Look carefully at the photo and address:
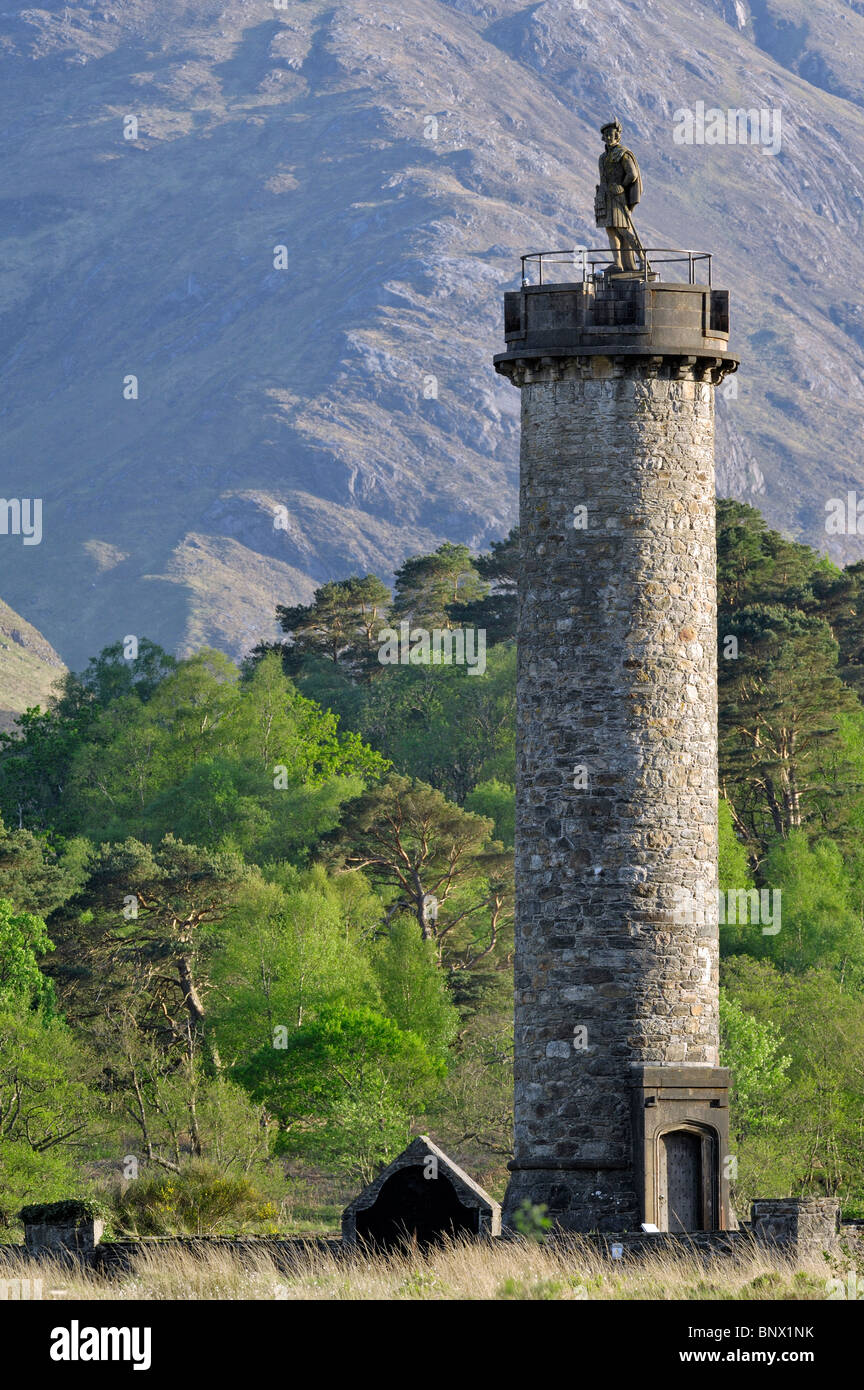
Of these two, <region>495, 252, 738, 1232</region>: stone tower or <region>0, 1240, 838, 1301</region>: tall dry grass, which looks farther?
<region>495, 252, 738, 1232</region>: stone tower

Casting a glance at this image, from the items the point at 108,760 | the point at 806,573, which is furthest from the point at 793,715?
the point at 108,760

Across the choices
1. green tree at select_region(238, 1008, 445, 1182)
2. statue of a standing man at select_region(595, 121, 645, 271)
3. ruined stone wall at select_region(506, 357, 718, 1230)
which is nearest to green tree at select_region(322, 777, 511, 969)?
green tree at select_region(238, 1008, 445, 1182)

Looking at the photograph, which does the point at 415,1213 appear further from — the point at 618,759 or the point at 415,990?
the point at 415,990

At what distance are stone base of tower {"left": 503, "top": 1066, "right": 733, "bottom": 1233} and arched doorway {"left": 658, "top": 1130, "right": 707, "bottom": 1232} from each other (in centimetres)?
1

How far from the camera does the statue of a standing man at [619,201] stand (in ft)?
108

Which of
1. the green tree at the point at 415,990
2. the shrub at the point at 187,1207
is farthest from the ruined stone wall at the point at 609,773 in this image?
the green tree at the point at 415,990

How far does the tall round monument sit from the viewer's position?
30.7 m

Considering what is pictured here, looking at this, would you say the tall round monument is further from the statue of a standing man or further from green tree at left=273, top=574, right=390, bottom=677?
green tree at left=273, top=574, right=390, bottom=677

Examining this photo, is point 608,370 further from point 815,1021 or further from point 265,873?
point 265,873

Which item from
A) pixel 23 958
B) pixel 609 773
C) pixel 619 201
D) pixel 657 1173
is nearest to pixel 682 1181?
pixel 657 1173

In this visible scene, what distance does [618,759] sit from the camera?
3116 cm

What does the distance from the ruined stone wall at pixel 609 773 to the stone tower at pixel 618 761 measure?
0.08 feet

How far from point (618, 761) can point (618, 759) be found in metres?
0.02

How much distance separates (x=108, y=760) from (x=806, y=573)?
29.8 metres
